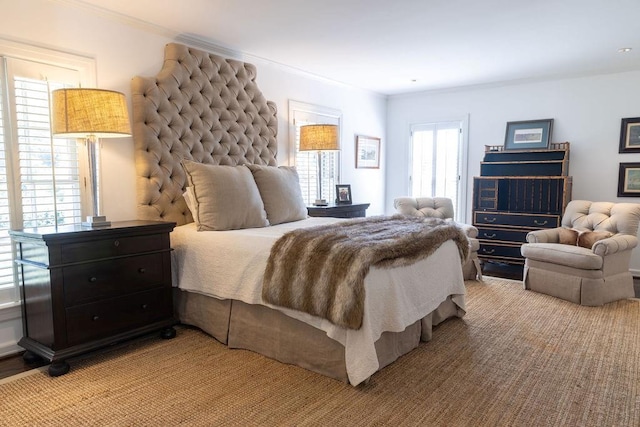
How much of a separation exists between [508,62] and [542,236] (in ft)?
6.46

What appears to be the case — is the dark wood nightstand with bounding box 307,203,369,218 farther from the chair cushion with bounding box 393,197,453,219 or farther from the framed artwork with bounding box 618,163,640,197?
the framed artwork with bounding box 618,163,640,197

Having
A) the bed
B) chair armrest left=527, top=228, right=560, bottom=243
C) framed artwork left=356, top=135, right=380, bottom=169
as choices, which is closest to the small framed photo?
framed artwork left=356, top=135, right=380, bottom=169

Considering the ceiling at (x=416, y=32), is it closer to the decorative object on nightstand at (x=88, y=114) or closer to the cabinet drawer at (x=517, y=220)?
the decorative object on nightstand at (x=88, y=114)

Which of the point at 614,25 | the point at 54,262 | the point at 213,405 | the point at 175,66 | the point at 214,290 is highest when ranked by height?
the point at 614,25

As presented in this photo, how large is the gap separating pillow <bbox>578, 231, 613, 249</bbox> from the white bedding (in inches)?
64.1

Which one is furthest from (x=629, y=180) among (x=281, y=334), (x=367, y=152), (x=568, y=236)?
(x=281, y=334)

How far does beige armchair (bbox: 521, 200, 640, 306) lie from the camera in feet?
12.2

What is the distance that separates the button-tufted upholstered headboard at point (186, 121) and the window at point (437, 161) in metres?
3.01

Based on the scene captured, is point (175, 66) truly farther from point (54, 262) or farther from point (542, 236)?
point (542, 236)

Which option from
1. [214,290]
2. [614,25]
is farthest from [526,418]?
[614,25]

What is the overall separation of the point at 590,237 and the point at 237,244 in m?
3.39

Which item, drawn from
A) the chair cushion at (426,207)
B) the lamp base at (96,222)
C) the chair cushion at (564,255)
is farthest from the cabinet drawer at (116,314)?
the chair cushion at (564,255)

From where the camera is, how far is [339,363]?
7.77ft

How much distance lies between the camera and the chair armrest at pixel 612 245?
368 centimetres
